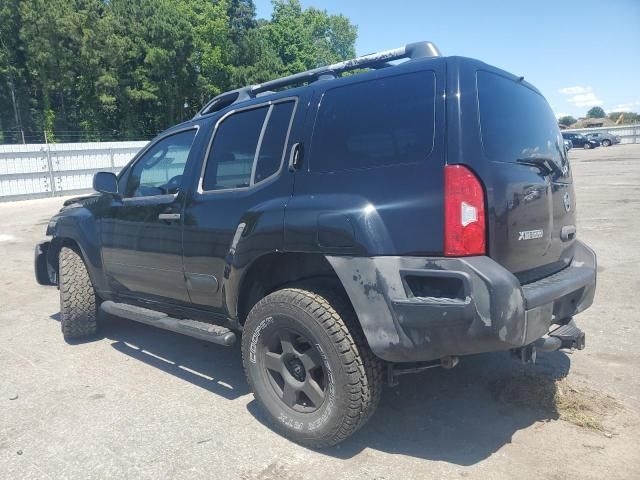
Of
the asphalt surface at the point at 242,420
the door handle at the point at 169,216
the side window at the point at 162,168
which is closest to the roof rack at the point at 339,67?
the side window at the point at 162,168

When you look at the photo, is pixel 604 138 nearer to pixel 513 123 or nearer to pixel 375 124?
pixel 513 123

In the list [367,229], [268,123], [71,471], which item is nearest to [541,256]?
[367,229]

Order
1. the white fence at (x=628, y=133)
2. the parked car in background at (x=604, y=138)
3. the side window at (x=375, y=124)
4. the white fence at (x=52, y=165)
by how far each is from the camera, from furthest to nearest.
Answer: the white fence at (x=628, y=133)
the parked car in background at (x=604, y=138)
the white fence at (x=52, y=165)
the side window at (x=375, y=124)

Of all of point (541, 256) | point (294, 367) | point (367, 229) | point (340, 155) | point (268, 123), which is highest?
point (268, 123)

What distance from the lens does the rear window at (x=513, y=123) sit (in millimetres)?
2678

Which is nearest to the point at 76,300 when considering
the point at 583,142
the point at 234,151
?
the point at 234,151

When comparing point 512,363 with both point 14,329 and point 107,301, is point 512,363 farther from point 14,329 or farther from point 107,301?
point 14,329

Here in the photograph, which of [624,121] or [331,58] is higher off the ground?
[331,58]

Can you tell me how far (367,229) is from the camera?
258cm

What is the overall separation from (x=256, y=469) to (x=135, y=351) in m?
2.31

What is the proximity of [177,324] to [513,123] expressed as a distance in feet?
8.47

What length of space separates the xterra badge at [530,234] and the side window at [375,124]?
65 cm

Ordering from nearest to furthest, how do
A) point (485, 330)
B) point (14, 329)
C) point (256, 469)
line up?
1. point (485, 330)
2. point (256, 469)
3. point (14, 329)

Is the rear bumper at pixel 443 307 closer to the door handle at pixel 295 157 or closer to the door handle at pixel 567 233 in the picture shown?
the door handle at pixel 567 233
